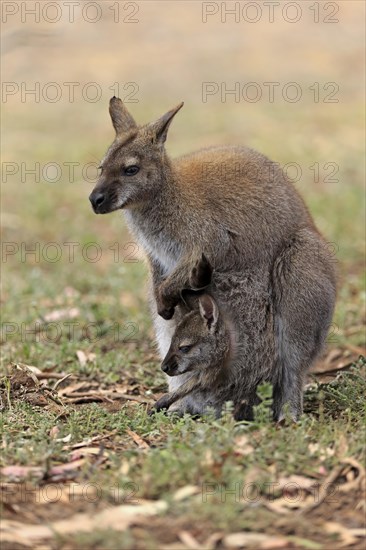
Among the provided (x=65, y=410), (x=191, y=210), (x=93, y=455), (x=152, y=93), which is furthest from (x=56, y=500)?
(x=152, y=93)

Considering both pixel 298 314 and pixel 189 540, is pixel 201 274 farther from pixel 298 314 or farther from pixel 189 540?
pixel 189 540

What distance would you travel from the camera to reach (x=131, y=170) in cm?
551

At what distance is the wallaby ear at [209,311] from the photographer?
5.28 meters

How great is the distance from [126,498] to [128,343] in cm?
335

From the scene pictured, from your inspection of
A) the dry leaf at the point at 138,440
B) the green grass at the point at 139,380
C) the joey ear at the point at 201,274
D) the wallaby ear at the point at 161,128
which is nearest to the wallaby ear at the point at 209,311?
the joey ear at the point at 201,274

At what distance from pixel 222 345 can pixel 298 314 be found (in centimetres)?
48

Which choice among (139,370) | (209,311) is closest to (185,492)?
(209,311)

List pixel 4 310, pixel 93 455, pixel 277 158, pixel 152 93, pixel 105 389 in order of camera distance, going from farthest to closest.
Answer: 1. pixel 152 93
2. pixel 277 158
3. pixel 4 310
4. pixel 105 389
5. pixel 93 455

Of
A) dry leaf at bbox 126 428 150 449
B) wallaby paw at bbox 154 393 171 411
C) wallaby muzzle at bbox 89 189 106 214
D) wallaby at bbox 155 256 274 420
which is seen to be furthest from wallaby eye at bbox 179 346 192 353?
wallaby muzzle at bbox 89 189 106 214

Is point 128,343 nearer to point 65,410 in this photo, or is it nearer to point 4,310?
point 4,310

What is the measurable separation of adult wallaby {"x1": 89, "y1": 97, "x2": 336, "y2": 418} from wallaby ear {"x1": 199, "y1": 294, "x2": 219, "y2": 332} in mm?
225

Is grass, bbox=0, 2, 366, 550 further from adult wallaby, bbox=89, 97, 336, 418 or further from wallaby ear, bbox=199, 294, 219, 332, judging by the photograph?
wallaby ear, bbox=199, 294, 219, 332

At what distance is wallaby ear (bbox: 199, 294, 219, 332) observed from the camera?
5.28m

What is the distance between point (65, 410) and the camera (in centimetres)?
550
